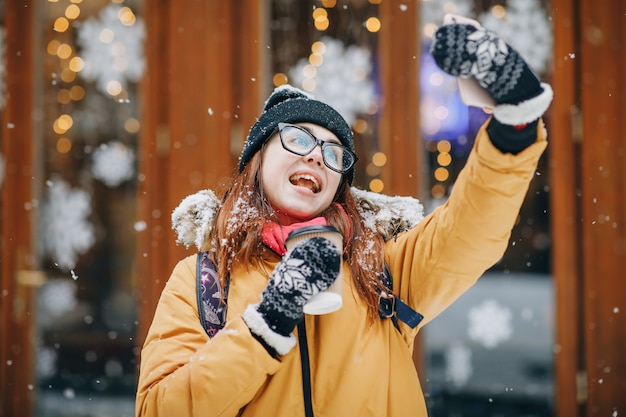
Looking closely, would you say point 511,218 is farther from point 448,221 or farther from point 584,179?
point 584,179

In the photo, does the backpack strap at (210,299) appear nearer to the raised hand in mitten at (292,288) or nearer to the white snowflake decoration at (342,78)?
the raised hand in mitten at (292,288)

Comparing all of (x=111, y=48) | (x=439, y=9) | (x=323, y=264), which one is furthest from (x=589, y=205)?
(x=111, y=48)

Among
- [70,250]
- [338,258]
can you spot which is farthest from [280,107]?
[70,250]

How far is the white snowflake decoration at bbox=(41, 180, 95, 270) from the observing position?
4.09 meters

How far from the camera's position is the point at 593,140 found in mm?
3541

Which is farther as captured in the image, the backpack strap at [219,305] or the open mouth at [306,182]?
the open mouth at [306,182]

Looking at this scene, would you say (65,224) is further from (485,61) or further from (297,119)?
(485,61)

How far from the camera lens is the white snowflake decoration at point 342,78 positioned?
383 cm

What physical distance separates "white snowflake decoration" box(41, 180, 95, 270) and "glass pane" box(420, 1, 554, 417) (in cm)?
244

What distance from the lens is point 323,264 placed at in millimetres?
1388

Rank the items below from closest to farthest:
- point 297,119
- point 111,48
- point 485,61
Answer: point 485,61 < point 297,119 < point 111,48

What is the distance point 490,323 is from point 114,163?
2.80 meters

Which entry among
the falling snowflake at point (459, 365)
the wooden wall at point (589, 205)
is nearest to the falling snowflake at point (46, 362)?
the falling snowflake at point (459, 365)

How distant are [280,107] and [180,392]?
3.13 ft
